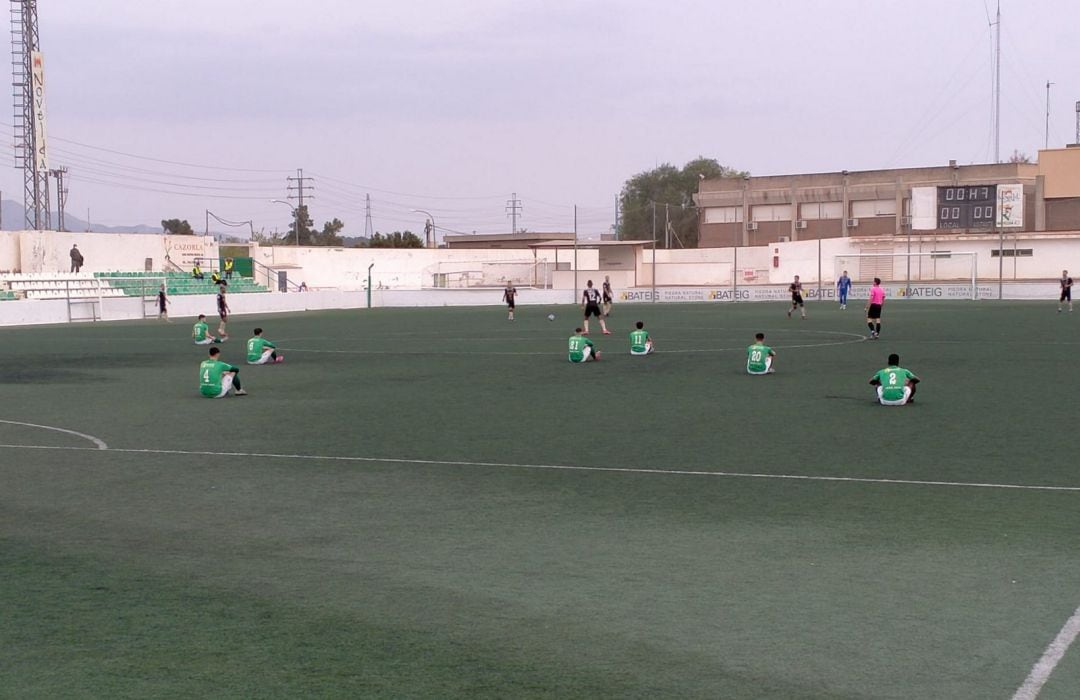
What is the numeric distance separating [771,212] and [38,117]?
5887 centimetres

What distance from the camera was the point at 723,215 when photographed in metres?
100

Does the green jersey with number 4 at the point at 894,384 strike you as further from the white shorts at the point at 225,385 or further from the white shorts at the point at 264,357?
the white shorts at the point at 264,357

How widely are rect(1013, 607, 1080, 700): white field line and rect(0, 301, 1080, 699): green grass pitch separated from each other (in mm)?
82

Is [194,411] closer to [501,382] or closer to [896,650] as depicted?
[501,382]

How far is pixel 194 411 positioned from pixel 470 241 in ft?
308

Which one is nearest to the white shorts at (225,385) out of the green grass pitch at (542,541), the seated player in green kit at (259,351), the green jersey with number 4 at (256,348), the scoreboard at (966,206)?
the green grass pitch at (542,541)

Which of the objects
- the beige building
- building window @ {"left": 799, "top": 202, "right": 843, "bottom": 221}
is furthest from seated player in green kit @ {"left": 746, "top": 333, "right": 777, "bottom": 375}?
building window @ {"left": 799, "top": 202, "right": 843, "bottom": 221}

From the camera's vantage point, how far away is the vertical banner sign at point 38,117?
6241cm

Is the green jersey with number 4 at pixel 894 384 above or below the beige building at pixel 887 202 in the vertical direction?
below

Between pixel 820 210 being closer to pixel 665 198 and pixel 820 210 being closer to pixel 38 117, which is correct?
pixel 665 198

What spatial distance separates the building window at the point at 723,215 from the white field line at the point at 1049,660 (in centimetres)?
9446

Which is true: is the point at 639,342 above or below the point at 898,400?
above

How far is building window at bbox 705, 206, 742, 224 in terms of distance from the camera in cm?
9975

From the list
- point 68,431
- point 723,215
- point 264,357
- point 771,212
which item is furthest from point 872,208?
point 68,431
